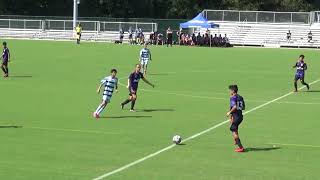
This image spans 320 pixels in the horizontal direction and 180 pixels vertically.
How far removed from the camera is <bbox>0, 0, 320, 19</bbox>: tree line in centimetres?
9275

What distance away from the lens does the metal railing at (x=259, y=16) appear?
76.1m

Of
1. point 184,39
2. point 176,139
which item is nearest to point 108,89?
point 176,139

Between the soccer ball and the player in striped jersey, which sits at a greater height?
the player in striped jersey

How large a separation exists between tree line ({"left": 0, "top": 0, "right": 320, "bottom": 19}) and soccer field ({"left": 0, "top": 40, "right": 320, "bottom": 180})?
53.3 meters

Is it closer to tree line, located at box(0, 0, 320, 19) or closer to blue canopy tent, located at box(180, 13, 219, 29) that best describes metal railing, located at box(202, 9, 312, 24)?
blue canopy tent, located at box(180, 13, 219, 29)

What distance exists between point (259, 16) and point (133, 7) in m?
28.0

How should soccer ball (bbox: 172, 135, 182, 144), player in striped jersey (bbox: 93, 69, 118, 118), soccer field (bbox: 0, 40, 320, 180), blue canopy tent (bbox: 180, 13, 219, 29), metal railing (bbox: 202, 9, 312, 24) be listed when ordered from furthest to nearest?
metal railing (bbox: 202, 9, 312, 24), blue canopy tent (bbox: 180, 13, 219, 29), player in striped jersey (bbox: 93, 69, 118, 118), soccer ball (bbox: 172, 135, 182, 144), soccer field (bbox: 0, 40, 320, 180)

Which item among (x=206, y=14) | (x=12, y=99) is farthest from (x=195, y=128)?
(x=206, y=14)

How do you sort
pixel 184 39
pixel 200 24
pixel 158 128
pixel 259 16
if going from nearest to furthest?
pixel 158 128 → pixel 200 24 → pixel 184 39 → pixel 259 16

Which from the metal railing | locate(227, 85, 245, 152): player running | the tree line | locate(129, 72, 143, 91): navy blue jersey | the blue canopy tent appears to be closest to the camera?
locate(227, 85, 245, 152): player running

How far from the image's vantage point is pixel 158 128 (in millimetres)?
20766

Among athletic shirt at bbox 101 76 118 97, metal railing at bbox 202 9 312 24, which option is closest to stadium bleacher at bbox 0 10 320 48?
metal railing at bbox 202 9 312 24

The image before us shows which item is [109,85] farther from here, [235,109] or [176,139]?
[235,109]

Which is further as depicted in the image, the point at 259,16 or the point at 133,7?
the point at 133,7
